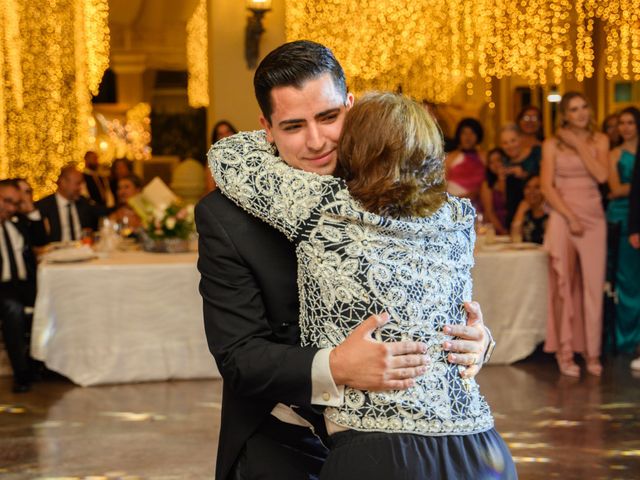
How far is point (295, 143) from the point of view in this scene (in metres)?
1.79

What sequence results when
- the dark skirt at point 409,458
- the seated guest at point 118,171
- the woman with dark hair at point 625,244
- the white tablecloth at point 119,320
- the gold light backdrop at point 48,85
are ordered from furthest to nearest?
the gold light backdrop at point 48,85 < the seated guest at point 118,171 < the woman with dark hair at point 625,244 < the white tablecloth at point 119,320 < the dark skirt at point 409,458

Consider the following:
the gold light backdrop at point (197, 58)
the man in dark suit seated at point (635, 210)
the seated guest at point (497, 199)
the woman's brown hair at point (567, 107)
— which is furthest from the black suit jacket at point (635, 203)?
the gold light backdrop at point (197, 58)

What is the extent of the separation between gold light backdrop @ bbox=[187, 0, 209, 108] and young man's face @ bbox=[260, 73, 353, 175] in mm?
13754

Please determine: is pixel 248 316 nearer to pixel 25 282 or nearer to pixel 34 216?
pixel 25 282

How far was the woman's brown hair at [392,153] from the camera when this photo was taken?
1.56 metres

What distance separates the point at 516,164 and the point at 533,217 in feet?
3.28

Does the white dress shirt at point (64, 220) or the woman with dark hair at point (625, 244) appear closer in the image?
the woman with dark hair at point (625, 244)

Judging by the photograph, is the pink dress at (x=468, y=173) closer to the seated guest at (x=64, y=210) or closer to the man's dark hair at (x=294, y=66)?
the seated guest at (x=64, y=210)

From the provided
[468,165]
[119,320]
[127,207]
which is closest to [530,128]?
[468,165]

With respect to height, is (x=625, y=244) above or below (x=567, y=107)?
below

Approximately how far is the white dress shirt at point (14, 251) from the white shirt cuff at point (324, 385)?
16.3ft

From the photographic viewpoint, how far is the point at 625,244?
722 centimetres

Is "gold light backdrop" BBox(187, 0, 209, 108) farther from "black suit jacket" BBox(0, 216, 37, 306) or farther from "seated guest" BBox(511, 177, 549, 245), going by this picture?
"black suit jacket" BBox(0, 216, 37, 306)

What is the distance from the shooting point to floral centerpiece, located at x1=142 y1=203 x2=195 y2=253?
6.52 meters
